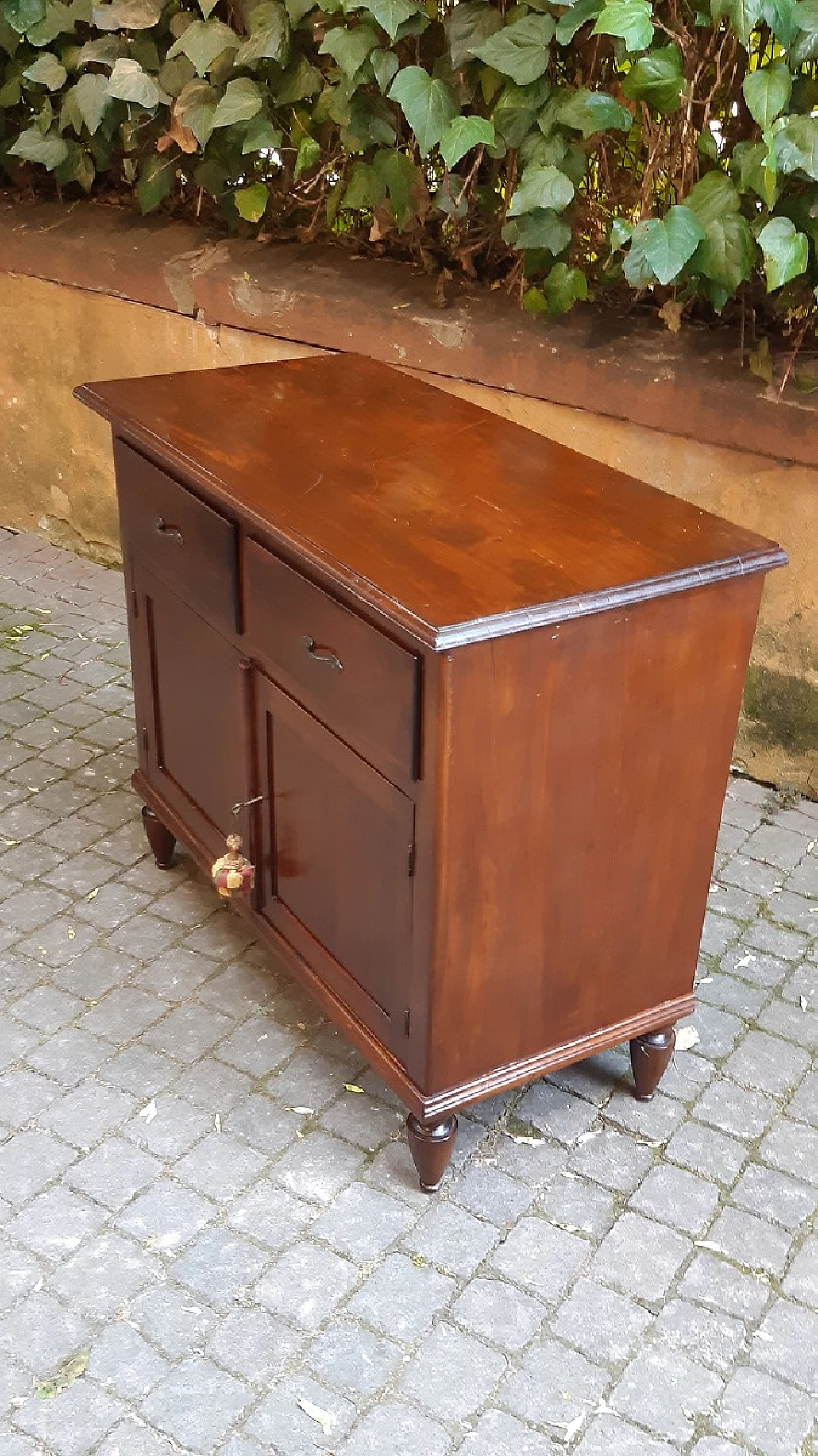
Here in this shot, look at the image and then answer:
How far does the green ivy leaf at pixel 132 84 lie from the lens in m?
3.69

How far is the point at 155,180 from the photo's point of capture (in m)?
4.01

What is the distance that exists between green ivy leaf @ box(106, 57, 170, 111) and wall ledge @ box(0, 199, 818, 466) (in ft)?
1.58

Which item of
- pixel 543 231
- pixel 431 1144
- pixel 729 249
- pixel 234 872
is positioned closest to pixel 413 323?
pixel 543 231

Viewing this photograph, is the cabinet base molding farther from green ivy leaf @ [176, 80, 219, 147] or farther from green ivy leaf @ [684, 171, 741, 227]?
green ivy leaf @ [176, 80, 219, 147]

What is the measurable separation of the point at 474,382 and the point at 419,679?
76.4 inches

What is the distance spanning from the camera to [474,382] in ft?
11.7

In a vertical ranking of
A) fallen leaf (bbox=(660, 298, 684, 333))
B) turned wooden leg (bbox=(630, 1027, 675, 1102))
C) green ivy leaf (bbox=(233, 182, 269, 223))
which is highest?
green ivy leaf (bbox=(233, 182, 269, 223))

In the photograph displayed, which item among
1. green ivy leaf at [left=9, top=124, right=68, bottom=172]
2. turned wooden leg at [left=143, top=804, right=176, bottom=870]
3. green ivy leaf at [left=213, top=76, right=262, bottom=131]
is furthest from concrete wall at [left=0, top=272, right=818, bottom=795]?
turned wooden leg at [left=143, top=804, right=176, bottom=870]

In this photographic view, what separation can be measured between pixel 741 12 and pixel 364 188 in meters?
1.21

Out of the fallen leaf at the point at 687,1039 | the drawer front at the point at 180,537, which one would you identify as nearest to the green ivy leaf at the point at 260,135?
the drawer front at the point at 180,537

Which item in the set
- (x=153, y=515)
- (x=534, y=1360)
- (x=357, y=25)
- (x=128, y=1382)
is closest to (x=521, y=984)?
(x=534, y=1360)

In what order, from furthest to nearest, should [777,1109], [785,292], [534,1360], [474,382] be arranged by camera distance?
[474,382] < [785,292] < [777,1109] < [534,1360]

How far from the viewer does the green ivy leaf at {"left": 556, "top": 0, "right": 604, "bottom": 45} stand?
→ 287 cm

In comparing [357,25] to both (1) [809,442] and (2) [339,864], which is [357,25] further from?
(2) [339,864]
